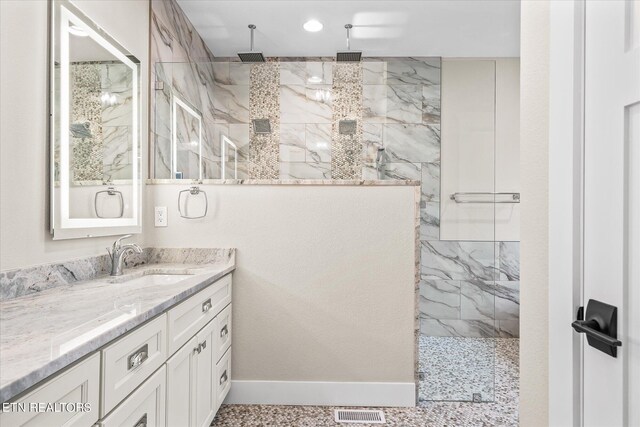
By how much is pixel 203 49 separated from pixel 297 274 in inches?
93.9

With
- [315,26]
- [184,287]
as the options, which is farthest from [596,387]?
[315,26]

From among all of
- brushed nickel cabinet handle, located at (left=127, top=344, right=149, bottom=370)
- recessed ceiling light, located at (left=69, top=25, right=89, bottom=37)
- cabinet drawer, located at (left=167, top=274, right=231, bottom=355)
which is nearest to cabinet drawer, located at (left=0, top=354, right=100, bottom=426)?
brushed nickel cabinet handle, located at (left=127, top=344, right=149, bottom=370)

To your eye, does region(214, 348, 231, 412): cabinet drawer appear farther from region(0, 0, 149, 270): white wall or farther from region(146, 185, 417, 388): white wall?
region(0, 0, 149, 270): white wall

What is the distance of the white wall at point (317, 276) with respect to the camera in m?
2.27

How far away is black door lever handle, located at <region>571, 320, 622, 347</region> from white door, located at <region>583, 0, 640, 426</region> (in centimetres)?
2

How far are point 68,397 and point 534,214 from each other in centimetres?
120

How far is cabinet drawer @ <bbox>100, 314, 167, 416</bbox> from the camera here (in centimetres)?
96

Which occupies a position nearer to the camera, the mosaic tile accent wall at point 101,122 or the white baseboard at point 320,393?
the mosaic tile accent wall at point 101,122

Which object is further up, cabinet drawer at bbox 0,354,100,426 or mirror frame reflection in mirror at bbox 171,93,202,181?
mirror frame reflection in mirror at bbox 171,93,202,181

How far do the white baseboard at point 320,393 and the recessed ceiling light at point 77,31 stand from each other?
6.71ft

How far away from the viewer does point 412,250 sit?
227cm

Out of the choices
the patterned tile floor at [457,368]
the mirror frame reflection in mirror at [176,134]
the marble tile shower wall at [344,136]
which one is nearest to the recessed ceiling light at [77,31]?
the marble tile shower wall at [344,136]

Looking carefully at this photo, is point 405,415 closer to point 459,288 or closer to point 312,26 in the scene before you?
point 459,288

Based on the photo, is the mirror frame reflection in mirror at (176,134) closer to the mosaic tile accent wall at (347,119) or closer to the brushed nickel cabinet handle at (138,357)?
the mosaic tile accent wall at (347,119)
